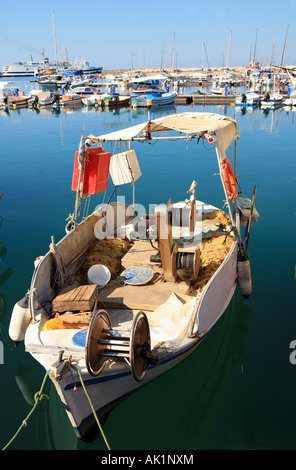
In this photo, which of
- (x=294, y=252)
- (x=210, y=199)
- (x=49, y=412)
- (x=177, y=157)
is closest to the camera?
(x=49, y=412)

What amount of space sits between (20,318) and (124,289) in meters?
2.33

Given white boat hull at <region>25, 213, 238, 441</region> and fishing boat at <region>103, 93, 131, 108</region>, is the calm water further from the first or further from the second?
fishing boat at <region>103, 93, 131, 108</region>

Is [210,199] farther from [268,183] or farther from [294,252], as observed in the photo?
[294,252]

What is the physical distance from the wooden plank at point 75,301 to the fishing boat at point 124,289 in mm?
21

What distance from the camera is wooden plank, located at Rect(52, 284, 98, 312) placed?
7.17 meters

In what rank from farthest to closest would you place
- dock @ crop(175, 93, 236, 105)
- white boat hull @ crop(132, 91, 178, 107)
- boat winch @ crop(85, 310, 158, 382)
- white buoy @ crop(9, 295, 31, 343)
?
dock @ crop(175, 93, 236, 105) < white boat hull @ crop(132, 91, 178, 107) < white buoy @ crop(9, 295, 31, 343) < boat winch @ crop(85, 310, 158, 382)

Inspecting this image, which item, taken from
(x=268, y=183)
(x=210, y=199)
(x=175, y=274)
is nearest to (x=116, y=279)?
(x=175, y=274)

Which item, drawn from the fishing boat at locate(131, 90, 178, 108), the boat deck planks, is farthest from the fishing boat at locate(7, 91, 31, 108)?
the boat deck planks

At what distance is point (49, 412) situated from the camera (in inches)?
281

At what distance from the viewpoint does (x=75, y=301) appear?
23.6ft

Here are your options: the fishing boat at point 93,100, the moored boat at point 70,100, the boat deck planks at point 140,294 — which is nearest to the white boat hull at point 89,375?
the boat deck planks at point 140,294

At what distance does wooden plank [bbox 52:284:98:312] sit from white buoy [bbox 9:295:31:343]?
64 centimetres

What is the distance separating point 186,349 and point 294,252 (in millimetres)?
7573
